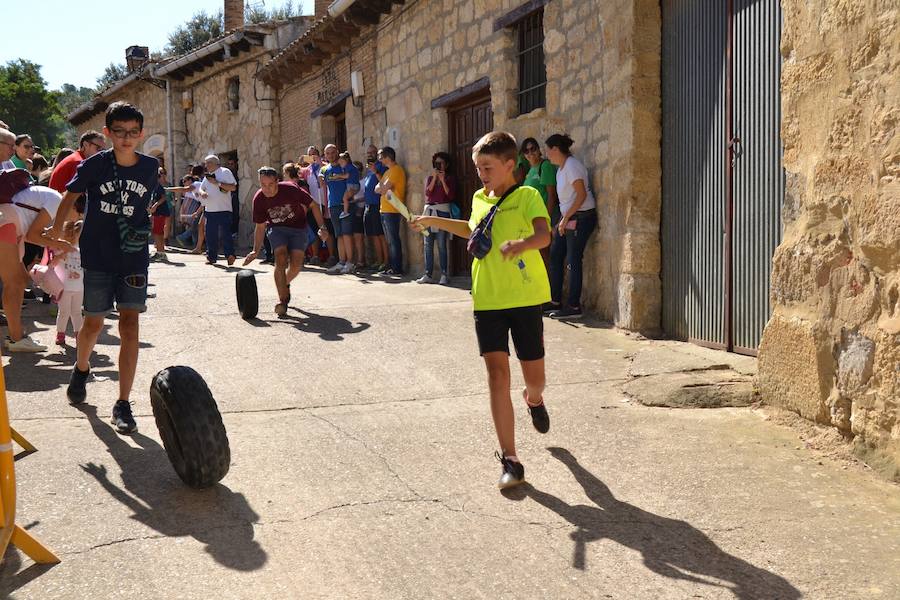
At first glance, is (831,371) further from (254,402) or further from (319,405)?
(254,402)

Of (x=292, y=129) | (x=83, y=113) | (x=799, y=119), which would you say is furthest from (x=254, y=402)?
(x=83, y=113)

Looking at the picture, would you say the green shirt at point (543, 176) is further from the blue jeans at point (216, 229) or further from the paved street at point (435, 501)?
the blue jeans at point (216, 229)

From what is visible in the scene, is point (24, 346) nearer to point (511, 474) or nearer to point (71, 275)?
point (71, 275)

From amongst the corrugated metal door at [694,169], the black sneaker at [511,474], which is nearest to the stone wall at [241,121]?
the corrugated metal door at [694,169]

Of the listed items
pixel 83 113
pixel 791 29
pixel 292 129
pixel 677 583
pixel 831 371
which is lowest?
pixel 677 583

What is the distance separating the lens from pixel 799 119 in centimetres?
459

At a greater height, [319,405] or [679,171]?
[679,171]

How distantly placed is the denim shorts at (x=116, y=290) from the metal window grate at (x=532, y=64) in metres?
5.40

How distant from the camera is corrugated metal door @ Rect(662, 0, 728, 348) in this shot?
6445 mm

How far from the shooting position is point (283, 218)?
29.0ft

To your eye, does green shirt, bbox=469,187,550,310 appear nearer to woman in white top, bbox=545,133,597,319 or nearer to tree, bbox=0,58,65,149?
woman in white top, bbox=545,133,597,319

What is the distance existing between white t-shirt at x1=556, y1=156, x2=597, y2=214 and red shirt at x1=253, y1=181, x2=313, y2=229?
2.49 metres

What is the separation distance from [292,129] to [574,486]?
52.4 feet

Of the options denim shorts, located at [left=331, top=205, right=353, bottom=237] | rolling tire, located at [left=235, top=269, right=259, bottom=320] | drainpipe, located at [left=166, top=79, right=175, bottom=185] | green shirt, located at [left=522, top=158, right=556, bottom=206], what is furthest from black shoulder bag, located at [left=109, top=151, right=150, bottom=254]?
drainpipe, located at [left=166, top=79, right=175, bottom=185]
